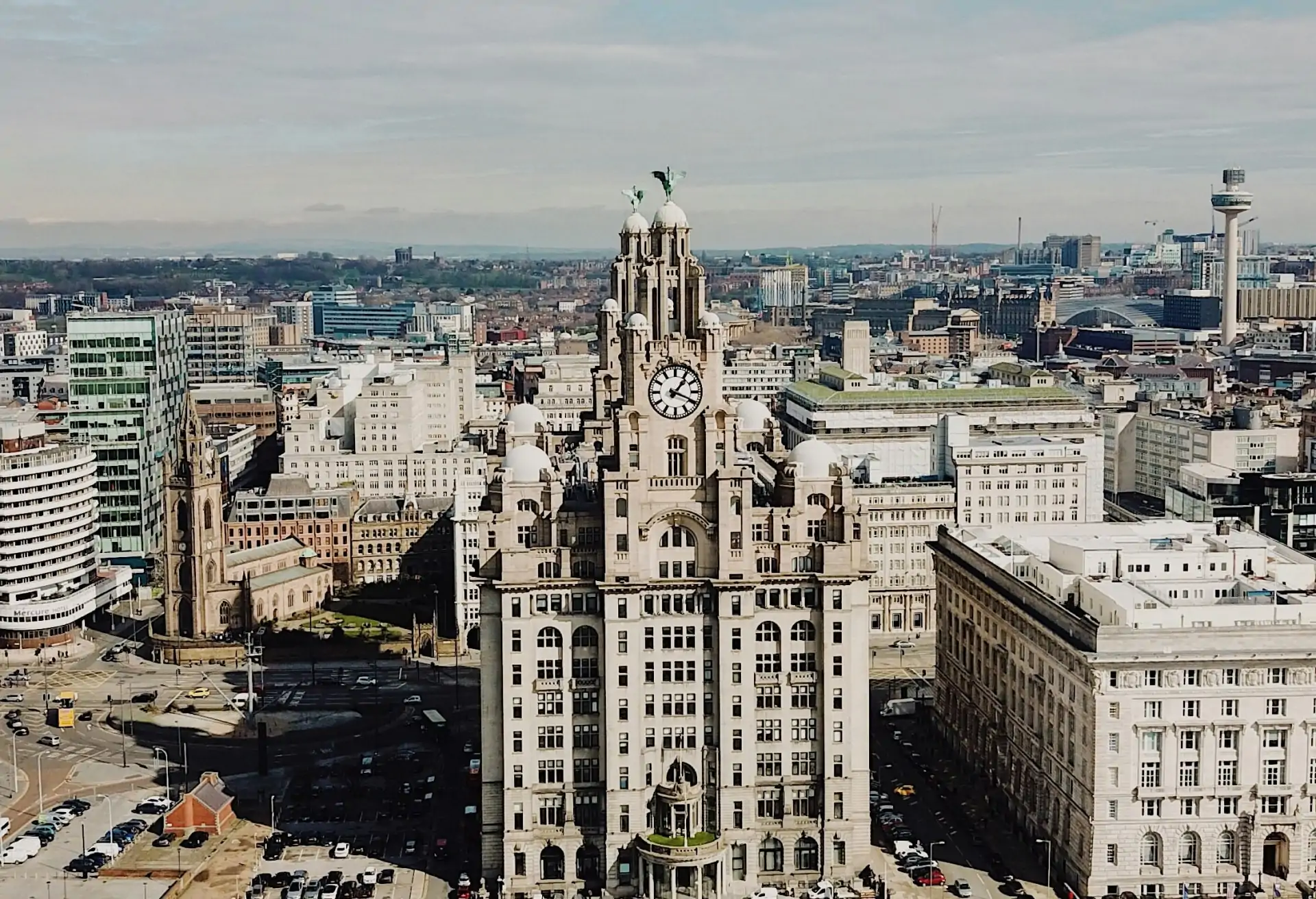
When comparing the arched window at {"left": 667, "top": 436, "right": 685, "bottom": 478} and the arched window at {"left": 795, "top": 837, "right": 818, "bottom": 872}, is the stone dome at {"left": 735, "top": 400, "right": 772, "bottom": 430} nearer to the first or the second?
the arched window at {"left": 667, "top": 436, "right": 685, "bottom": 478}

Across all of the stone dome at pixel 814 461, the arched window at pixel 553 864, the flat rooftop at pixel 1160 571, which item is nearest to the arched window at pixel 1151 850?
the flat rooftop at pixel 1160 571

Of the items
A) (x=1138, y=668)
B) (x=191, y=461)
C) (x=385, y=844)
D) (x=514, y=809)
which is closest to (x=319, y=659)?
(x=191, y=461)

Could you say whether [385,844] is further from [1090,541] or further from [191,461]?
[191,461]

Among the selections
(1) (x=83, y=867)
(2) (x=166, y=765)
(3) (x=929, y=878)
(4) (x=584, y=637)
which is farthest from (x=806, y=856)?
(2) (x=166, y=765)

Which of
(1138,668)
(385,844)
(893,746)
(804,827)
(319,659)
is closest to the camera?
(1138,668)

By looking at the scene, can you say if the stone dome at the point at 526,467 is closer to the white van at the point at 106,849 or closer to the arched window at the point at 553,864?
the arched window at the point at 553,864

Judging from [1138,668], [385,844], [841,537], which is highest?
[841,537]

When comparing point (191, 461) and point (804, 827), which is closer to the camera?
point (804, 827)
